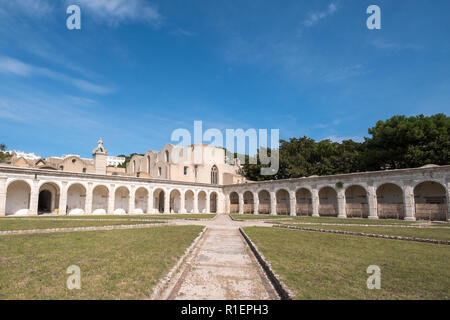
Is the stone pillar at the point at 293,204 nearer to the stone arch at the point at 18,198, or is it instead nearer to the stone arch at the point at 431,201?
the stone arch at the point at 431,201

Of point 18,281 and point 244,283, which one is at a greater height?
point 18,281

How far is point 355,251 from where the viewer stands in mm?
8344

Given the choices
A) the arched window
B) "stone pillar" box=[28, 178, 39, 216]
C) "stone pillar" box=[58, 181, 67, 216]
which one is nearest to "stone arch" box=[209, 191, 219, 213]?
the arched window

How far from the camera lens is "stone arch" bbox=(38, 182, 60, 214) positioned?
1227 inches

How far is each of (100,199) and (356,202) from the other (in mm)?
32607

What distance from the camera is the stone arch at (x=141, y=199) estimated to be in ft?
123

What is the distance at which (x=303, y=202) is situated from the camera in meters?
36.1

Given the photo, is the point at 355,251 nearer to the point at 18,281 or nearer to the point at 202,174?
the point at 18,281

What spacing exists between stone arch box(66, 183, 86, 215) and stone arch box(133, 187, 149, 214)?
7.14 metres

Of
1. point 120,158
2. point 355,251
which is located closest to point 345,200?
point 355,251

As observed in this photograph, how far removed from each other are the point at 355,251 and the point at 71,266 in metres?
8.17

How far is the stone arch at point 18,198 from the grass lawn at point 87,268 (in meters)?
23.7

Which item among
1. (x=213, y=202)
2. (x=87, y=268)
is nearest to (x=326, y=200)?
(x=213, y=202)
